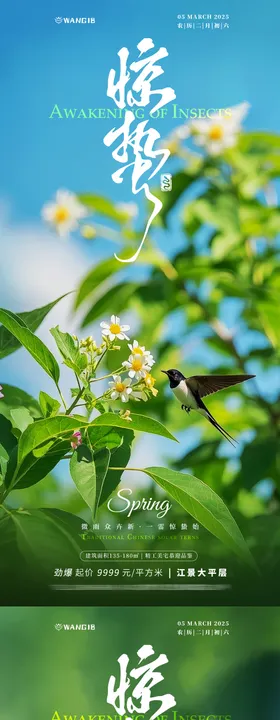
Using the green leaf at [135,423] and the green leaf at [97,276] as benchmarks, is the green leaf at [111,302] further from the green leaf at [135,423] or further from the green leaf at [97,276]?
the green leaf at [135,423]

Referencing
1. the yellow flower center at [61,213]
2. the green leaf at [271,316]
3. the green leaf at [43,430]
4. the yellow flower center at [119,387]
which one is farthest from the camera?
the yellow flower center at [61,213]

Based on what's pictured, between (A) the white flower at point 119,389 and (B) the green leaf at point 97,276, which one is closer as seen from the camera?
(A) the white flower at point 119,389

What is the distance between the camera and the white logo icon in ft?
3.16

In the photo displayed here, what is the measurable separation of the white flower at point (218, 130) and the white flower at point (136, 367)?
311mm

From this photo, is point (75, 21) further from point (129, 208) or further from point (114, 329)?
point (114, 329)

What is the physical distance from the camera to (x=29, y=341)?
0.69 metres

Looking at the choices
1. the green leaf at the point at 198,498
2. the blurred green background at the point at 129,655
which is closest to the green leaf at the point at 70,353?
the green leaf at the point at 198,498

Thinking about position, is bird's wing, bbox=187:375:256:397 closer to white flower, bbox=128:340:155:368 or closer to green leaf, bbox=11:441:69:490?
white flower, bbox=128:340:155:368

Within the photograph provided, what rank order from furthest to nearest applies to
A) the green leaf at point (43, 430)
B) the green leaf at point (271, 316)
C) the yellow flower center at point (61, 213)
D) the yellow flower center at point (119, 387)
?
the yellow flower center at point (61, 213)
the green leaf at point (271, 316)
the yellow flower center at point (119, 387)
the green leaf at point (43, 430)

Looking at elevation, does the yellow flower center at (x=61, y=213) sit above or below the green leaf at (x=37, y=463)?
above

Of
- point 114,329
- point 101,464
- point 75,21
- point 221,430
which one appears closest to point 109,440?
point 101,464

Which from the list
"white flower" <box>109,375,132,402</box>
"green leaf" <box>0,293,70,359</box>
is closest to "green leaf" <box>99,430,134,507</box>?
"white flower" <box>109,375,132,402</box>

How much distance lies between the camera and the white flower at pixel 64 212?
977 millimetres

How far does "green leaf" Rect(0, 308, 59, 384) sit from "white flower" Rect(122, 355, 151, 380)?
11 cm
